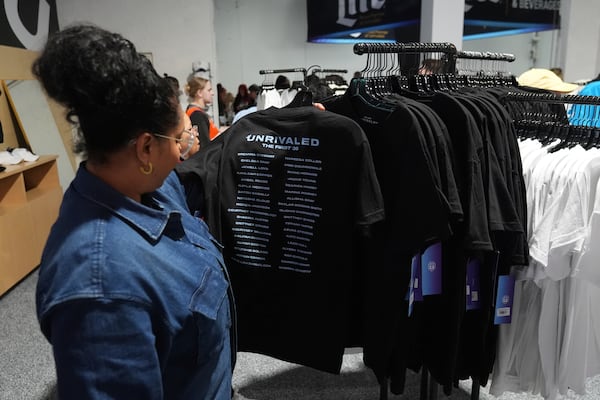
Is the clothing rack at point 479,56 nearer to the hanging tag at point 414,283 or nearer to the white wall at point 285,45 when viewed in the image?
the hanging tag at point 414,283

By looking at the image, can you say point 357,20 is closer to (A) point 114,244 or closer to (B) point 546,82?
(B) point 546,82

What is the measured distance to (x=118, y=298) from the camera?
74cm

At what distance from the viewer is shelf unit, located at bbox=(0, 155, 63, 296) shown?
135 inches

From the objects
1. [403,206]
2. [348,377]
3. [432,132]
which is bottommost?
[348,377]

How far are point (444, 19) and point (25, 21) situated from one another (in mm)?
4248

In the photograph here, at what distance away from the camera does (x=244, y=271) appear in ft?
5.22

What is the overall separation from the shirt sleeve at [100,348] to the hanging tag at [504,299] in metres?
1.20

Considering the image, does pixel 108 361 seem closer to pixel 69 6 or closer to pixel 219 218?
pixel 219 218

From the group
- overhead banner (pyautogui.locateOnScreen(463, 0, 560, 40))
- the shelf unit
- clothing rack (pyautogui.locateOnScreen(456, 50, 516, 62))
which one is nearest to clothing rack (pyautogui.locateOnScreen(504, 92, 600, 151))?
clothing rack (pyautogui.locateOnScreen(456, 50, 516, 62))

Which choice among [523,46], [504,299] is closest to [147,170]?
[504,299]

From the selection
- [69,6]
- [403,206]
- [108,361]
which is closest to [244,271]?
[403,206]

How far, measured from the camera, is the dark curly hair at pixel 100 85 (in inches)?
28.6

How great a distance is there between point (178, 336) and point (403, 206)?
2.47 feet

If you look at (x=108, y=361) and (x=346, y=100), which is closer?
(x=108, y=361)
